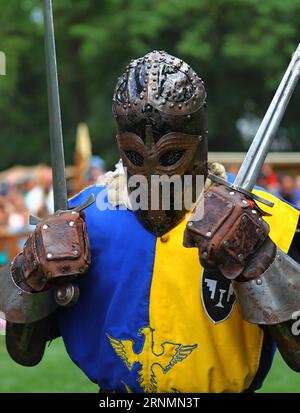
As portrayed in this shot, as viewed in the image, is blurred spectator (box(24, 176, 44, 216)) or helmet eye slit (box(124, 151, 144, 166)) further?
blurred spectator (box(24, 176, 44, 216))

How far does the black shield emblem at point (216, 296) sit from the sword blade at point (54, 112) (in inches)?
22.2

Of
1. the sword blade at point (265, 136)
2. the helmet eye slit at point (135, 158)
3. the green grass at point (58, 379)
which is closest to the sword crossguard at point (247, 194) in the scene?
the sword blade at point (265, 136)

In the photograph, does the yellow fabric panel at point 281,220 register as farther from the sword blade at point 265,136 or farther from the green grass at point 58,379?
the green grass at point 58,379

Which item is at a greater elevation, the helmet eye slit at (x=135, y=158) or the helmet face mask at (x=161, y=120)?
the helmet face mask at (x=161, y=120)

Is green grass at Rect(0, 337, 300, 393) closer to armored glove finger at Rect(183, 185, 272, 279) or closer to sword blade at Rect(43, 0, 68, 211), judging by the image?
sword blade at Rect(43, 0, 68, 211)

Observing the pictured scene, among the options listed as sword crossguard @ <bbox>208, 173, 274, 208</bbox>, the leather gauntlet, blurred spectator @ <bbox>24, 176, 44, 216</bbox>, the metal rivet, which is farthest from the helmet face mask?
blurred spectator @ <bbox>24, 176, 44, 216</bbox>

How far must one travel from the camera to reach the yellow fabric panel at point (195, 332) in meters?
3.11

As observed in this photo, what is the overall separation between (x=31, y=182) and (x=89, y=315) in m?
9.76

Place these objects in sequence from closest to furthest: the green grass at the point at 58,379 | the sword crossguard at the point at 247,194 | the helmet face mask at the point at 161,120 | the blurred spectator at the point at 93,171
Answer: the sword crossguard at the point at 247,194
the helmet face mask at the point at 161,120
the green grass at the point at 58,379
the blurred spectator at the point at 93,171

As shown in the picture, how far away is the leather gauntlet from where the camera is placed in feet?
9.52

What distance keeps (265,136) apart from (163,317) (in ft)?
2.31

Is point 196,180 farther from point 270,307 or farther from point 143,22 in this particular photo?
point 143,22

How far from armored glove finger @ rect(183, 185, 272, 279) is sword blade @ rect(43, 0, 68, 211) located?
20.0 inches

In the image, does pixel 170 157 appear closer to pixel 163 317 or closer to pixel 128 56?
pixel 163 317
